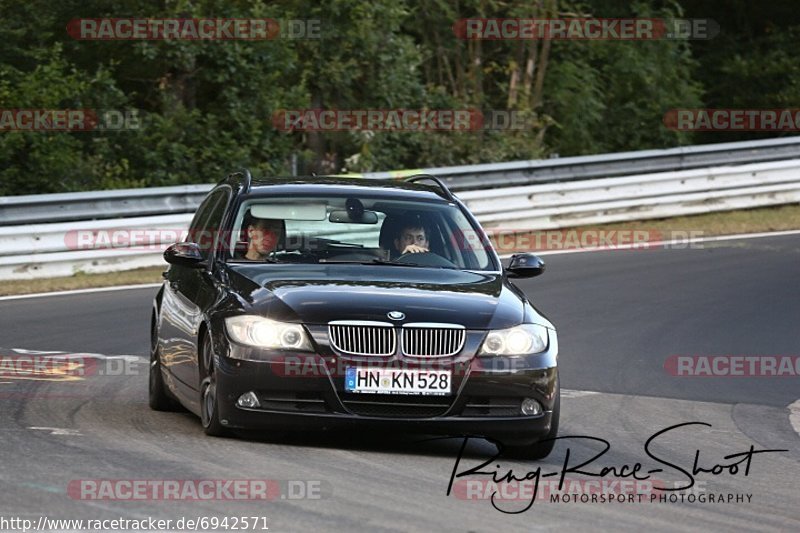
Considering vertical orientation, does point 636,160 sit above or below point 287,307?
below

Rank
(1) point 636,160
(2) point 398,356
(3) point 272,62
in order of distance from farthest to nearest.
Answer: (3) point 272,62 → (1) point 636,160 → (2) point 398,356

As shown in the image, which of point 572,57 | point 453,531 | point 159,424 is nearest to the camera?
point 453,531

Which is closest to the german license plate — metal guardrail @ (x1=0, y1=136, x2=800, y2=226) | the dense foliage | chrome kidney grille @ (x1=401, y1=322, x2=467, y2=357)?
chrome kidney grille @ (x1=401, y1=322, x2=467, y2=357)

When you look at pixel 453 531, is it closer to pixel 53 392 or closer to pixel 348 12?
pixel 53 392

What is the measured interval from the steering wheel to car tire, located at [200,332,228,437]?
1.38 m

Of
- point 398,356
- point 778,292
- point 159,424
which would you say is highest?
point 398,356

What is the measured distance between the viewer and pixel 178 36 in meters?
25.8

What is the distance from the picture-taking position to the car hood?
8812 mm

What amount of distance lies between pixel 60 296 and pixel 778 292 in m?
7.67

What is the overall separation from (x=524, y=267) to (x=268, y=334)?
2.09 m

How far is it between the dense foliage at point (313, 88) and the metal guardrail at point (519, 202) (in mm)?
3569

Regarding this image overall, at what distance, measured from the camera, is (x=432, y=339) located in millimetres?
8797

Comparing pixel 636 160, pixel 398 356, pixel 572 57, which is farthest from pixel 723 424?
pixel 572 57

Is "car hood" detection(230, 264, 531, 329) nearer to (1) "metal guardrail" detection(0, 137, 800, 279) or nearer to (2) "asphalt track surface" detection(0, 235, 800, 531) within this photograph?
(2) "asphalt track surface" detection(0, 235, 800, 531)
